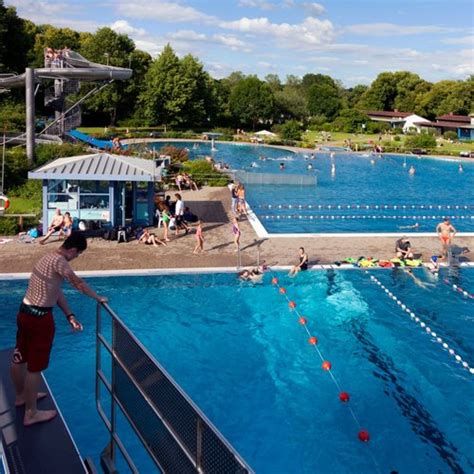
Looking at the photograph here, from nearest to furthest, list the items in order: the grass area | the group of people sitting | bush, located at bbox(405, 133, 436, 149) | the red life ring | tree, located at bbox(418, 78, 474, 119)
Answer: the red life ring < the grass area < the group of people sitting < bush, located at bbox(405, 133, 436, 149) < tree, located at bbox(418, 78, 474, 119)

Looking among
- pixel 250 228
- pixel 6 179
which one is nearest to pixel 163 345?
pixel 250 228

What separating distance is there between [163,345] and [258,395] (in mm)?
2724

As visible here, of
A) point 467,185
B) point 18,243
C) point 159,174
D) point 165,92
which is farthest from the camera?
point 165,92

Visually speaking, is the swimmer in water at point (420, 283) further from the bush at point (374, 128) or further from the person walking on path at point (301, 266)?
the bush at point (374, 128)

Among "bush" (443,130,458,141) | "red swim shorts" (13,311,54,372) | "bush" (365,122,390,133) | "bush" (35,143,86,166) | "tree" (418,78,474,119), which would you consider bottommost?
"red swim shorts" (13,311,54,372)

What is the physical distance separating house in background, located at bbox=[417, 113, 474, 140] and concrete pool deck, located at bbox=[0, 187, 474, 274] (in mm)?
62675

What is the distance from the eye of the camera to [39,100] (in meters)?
62.8

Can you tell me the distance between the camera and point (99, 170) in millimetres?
18734

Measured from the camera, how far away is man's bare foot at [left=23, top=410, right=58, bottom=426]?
18.2ft

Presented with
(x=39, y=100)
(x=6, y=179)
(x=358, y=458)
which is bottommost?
(x=358, y=458)

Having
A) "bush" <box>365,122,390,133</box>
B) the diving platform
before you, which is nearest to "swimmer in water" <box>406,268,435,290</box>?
the diving platform

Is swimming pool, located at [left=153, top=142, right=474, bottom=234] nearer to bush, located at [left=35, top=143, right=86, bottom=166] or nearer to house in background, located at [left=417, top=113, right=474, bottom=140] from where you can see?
bush, located at [left=35, top=143, right=86, bottom=166]

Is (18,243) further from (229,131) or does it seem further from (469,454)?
(229,131)

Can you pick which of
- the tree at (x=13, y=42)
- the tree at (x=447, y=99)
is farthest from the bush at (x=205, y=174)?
the tree at (x=447, y=99)
